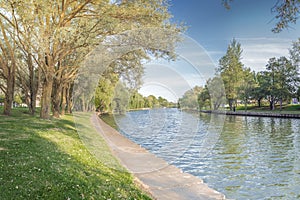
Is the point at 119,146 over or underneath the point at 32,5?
underneath

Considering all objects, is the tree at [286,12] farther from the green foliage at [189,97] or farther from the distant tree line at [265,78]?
the distant tree line at [265,78]

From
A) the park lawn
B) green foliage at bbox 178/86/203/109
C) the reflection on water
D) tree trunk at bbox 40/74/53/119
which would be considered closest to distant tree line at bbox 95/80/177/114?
green foliage at bbox 178/86/203/109

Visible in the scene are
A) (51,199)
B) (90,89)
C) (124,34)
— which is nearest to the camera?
(51,199)

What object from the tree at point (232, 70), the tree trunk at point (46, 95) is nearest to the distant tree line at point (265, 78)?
the tree at point (232, 70)

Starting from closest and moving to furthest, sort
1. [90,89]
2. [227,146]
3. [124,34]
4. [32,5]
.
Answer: [32,5], [124,34], [227,146], [90,89]

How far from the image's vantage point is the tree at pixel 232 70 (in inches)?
2894

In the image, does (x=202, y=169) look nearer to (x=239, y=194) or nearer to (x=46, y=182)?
(x=239, y=194)

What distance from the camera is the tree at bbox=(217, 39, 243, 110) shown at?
7350 cm

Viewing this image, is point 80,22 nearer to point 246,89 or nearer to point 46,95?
point 46,95

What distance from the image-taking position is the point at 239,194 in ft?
32.5

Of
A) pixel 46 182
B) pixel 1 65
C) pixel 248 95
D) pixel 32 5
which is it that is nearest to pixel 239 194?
pixel 46 182

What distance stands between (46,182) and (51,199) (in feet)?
2.50

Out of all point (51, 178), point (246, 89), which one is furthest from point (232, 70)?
point (51, 178)

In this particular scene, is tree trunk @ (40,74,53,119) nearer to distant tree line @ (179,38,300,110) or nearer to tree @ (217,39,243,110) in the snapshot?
distant tree line @ (179,38,300,110)
